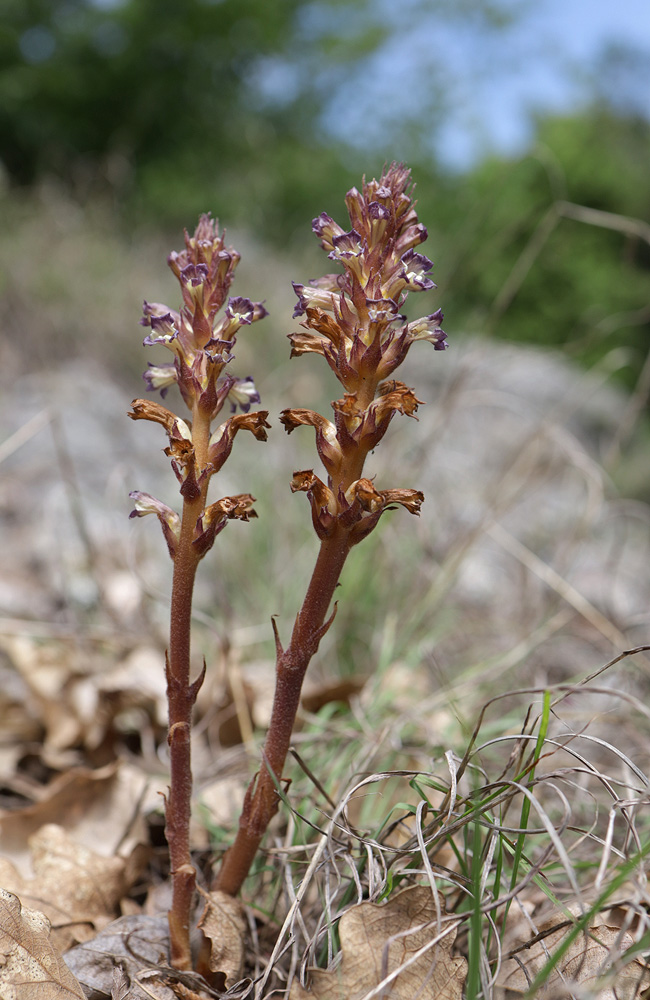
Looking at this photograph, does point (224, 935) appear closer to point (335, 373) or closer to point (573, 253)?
point (335, 373)

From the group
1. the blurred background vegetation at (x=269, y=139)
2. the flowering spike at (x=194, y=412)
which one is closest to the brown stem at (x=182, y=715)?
the flowering spike at (x=194, y=412)

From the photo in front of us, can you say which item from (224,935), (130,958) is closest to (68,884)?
(130,958)

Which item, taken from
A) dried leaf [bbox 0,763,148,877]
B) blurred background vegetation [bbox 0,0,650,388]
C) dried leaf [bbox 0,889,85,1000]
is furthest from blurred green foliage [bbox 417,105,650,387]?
dried leaf [bbox 0,889,85,1000]

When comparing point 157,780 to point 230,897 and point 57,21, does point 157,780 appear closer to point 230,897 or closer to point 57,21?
point 230,897

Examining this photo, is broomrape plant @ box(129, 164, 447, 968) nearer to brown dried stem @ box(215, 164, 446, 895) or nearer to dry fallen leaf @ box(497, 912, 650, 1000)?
brown dried stem @ box(215, 164, 446, 895)

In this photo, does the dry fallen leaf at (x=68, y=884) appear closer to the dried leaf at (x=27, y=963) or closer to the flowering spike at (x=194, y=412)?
the dried leaf at (x=27, y=963)
